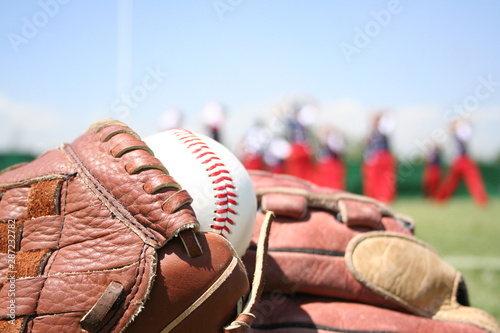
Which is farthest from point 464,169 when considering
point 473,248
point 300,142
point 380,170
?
point 473,248

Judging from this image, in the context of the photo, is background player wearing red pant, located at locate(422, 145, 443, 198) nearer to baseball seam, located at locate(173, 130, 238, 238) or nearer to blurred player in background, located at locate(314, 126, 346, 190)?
blurred player in background, located at locate(314, 126, 346, 190)

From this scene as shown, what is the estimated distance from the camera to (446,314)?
1.97 m

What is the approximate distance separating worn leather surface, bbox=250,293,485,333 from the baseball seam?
0.48 m

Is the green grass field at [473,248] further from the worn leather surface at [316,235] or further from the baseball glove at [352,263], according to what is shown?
the worn leather surface at [316,235]

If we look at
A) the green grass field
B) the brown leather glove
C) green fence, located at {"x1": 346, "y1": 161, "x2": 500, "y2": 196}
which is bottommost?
green fence, located at {"x1": 346, "y1": 161, "x2": 500, "y2": 196}

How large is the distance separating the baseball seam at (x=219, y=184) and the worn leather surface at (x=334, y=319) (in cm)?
48

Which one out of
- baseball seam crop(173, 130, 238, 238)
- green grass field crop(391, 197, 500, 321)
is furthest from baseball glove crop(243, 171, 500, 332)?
green grass field crop(391, 197, 500, 321)

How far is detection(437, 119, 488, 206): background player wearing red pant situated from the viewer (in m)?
12.4

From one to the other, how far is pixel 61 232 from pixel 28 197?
0.17m

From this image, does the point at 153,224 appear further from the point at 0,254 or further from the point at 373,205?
the point at 373,205

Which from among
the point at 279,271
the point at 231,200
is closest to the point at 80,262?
the point at 231,200

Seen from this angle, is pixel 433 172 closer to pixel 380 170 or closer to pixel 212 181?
pixel 380 170

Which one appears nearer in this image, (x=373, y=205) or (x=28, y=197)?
(x=28, y=197)

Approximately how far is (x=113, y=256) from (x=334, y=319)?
91 cm
